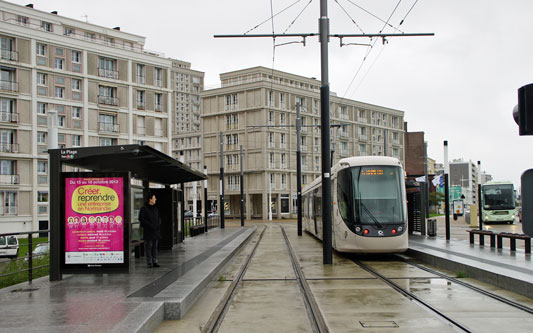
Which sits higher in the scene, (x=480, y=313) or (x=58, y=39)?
(x=58, y=39)

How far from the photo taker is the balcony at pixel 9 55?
161ft

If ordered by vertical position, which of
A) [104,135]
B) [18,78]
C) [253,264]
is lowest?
[253,264]

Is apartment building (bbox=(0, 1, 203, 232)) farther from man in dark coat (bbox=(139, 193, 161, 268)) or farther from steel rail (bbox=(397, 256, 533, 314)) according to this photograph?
steel rail (bbox=(397, 256, 533, 314))

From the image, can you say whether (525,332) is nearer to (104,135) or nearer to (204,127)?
(104,135)

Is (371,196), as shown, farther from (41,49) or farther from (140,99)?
(140,99)

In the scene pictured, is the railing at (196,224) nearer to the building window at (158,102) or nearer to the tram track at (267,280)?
the tram track at (267,280)

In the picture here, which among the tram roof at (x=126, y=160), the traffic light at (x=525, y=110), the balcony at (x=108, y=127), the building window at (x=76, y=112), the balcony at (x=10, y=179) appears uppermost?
the building window at (x=76, y=112)

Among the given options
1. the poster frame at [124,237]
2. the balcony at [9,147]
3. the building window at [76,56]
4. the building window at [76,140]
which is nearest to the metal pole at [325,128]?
the poster frame at [124,237]

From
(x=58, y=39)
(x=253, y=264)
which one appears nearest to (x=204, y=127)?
(x=58, y=39)

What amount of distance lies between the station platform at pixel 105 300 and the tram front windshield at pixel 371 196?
5056mm

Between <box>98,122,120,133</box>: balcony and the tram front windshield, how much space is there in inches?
1738

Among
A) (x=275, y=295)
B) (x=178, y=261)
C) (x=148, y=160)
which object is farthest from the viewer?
(x=178, y=261)

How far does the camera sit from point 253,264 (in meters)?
16.1

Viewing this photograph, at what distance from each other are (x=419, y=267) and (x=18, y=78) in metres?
45.2
